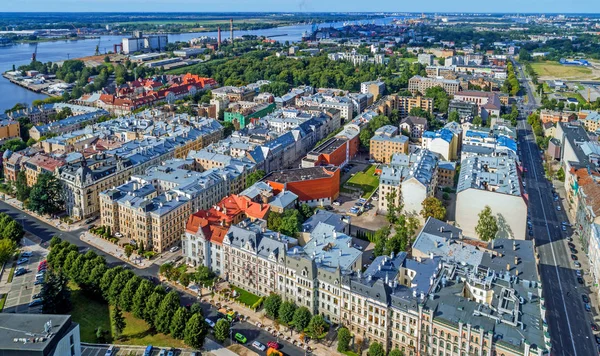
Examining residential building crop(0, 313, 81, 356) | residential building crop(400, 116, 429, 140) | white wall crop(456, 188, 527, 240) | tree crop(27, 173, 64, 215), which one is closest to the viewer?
residential building crop(0, 313, 81, 356)

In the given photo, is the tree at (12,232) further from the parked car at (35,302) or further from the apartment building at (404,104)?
the apartment building at (404,104)

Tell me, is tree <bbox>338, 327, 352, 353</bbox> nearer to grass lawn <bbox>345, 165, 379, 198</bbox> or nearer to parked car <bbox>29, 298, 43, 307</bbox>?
parked car <bbox>29, 298, 43, 307</bbox>

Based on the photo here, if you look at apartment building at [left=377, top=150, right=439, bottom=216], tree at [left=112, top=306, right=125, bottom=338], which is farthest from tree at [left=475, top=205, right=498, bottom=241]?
tree at [left=112, top=306, right=125, bottom=338]

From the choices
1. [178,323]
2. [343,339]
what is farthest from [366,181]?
[178,323]

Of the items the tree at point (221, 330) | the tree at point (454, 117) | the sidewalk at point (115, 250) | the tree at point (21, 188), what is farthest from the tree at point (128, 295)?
the tree at point (454, 117)

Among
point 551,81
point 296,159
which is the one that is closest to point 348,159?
point 296,159

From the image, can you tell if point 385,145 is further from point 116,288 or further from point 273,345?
point 116,288
